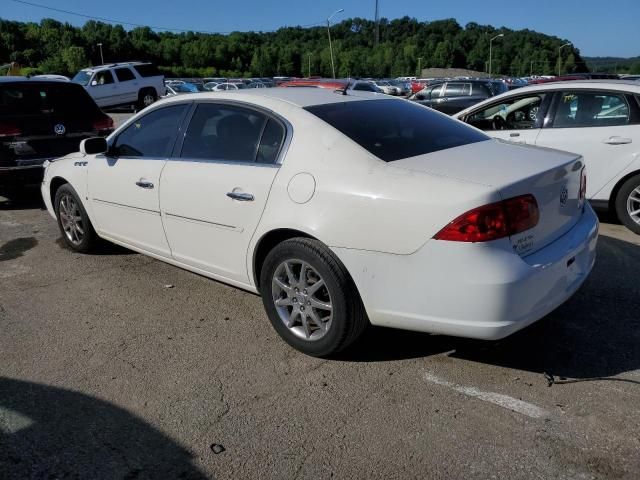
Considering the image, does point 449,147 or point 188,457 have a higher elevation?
point 449,147

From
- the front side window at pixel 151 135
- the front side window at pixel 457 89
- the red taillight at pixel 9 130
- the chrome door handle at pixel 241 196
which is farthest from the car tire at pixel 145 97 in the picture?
the chrome door handle at pixel 241 196

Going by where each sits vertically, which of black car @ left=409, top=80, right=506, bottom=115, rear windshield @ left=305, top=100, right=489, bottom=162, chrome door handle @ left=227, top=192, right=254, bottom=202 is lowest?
black car @ left=409, top=80, right=506, bottom=115

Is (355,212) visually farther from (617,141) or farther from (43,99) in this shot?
(43,99)

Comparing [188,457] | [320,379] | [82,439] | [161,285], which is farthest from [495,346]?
[161,285]

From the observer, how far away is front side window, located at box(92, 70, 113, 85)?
24.2m

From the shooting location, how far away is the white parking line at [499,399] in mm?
2881

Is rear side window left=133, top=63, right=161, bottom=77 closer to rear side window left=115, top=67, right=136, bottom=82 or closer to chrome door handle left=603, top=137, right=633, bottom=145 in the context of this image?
rear side window left=115, top=67, right=136, bottom=82

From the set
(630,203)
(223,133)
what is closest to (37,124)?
(223,133)

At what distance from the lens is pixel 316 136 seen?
3.45 m

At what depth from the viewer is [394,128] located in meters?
3.72

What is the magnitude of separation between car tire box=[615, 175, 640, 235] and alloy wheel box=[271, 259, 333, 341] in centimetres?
399

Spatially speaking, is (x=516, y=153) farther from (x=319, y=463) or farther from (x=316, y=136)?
(x=319, y=463)

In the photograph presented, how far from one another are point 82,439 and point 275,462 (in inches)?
36.5

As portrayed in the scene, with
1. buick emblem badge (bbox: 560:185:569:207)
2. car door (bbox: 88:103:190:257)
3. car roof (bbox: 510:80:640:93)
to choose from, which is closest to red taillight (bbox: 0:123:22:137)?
car door (bbox: 88:103:190:257)
